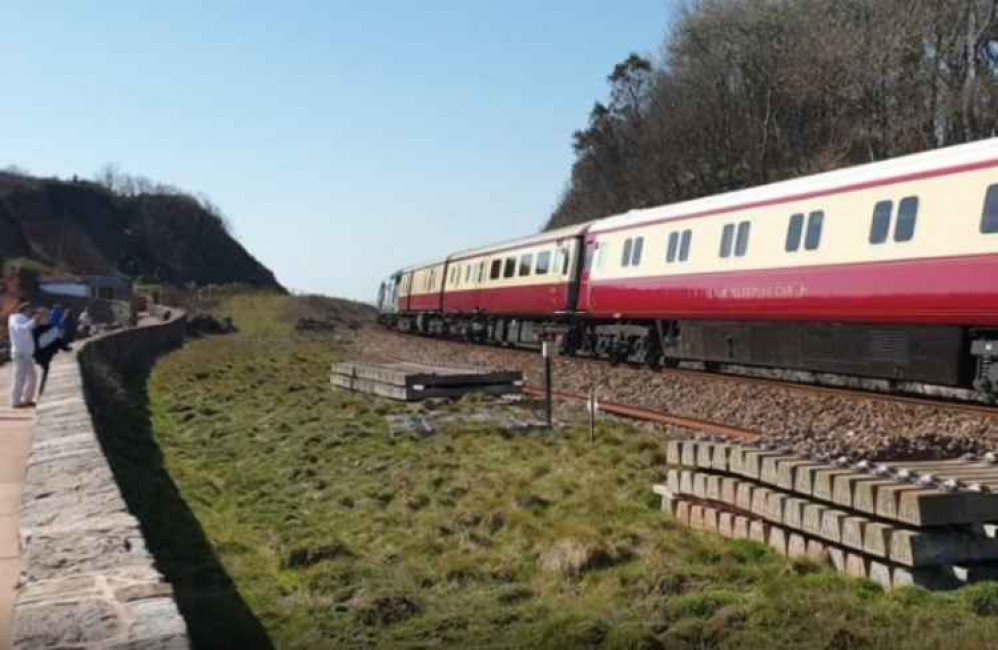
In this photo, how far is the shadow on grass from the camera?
260 inches

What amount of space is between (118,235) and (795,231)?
154154 millimetres

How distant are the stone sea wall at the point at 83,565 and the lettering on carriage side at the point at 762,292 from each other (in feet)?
33.3

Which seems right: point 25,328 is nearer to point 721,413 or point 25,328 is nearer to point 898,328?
point 721,413

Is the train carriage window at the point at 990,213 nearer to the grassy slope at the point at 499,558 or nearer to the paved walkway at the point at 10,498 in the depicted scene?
the grassy slope at the point at 499,558

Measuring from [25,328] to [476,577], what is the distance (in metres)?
11.1

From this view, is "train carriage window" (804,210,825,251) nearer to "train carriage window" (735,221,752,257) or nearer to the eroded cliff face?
"train carriage window" (735,221,752,257)

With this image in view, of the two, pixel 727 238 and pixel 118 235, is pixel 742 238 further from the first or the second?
pixel 118 235

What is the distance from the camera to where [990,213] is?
41.6 feet

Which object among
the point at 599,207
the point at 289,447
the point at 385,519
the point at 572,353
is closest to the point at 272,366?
the point at 572,353

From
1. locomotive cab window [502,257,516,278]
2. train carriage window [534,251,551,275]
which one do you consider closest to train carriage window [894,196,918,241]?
train carriage window [534,251,551,275]

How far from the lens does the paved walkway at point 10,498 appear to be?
5766 mm

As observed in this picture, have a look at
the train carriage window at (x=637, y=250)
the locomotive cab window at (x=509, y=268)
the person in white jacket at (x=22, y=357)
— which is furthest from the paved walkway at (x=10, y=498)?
the locomotive cab window at (x=509, y=268)

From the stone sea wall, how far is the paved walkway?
0.15 metres

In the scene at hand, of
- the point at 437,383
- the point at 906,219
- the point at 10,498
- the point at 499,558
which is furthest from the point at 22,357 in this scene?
the point at 906,219
